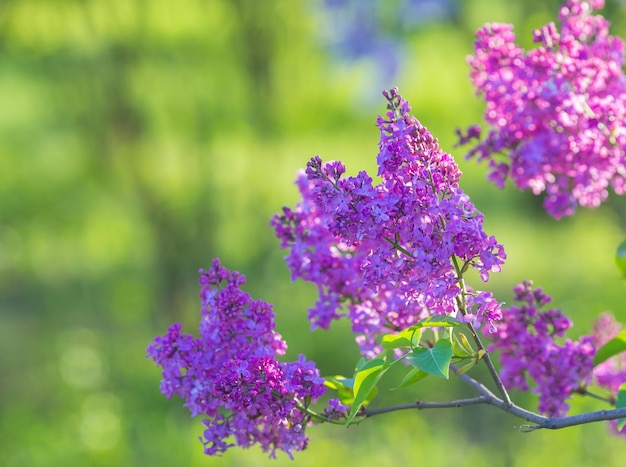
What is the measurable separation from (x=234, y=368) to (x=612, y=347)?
1.18 feet

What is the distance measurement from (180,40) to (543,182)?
3.76 meters

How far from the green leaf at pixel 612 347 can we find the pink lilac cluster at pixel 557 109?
168 mm

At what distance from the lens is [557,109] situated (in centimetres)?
98

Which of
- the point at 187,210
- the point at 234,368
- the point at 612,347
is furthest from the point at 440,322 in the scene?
the point at 187,210

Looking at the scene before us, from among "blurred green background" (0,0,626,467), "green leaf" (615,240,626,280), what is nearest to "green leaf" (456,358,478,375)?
"green leaf" (615,240,626,280)

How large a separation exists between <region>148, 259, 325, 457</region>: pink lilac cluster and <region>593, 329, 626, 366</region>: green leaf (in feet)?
0.94

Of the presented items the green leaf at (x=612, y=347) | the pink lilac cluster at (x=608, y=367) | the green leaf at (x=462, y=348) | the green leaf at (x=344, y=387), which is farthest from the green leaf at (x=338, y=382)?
the pink lilac cluster at (x=608, y=367)

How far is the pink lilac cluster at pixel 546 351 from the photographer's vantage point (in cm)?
93

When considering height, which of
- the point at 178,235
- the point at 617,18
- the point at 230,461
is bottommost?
the point at 230,461

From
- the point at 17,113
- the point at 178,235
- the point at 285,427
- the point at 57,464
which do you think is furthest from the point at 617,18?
the point at 285,427

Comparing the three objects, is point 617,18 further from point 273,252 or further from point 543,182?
point 543,182

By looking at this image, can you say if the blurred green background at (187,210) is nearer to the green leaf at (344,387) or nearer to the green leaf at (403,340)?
the green leaf at (344,387)

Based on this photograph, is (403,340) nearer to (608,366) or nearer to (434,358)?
(434,358)

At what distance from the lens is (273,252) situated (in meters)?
4.52
